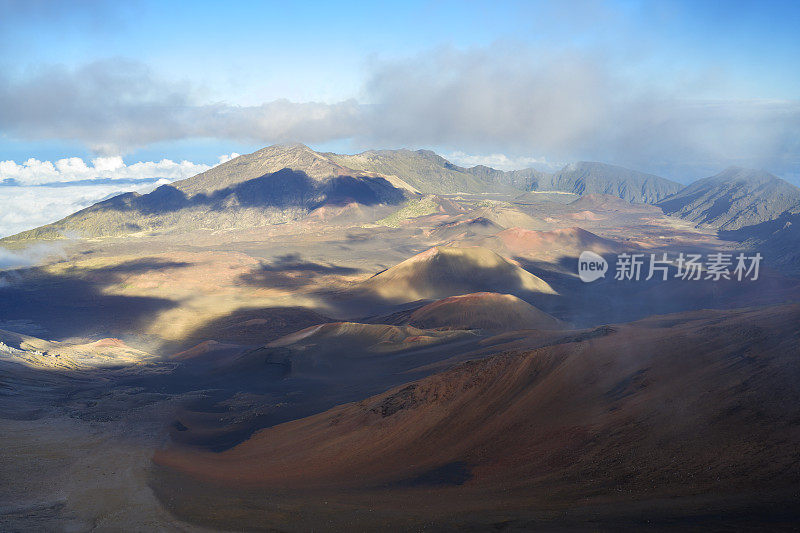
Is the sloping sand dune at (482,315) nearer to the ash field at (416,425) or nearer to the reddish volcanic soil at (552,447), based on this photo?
the ash field at (416,425)

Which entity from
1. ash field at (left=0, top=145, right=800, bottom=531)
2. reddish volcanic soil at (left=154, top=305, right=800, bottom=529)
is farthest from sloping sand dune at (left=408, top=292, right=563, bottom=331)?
reddish volcanic soil at (left=154, top=305, right=800, bottom=529)

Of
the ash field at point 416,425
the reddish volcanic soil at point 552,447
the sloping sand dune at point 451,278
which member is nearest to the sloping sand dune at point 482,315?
the ash field at point 416,425

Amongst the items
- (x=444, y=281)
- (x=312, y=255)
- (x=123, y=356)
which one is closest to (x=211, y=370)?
(x=123, y=356)

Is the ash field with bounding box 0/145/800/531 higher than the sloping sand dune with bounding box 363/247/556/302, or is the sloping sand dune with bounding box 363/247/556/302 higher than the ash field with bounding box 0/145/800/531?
the sloping sand dune with bounding box 363/247/556/302

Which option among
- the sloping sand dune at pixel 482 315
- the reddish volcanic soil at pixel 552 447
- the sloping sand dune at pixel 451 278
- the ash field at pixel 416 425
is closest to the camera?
the reddish volcanic soil at pixel 552 447

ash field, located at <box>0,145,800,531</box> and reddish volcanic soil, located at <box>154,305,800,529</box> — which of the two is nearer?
reddish volcanic soil, located at <box>154,305,800,529</box>

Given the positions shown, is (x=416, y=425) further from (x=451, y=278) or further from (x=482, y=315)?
(x=451, y=278)

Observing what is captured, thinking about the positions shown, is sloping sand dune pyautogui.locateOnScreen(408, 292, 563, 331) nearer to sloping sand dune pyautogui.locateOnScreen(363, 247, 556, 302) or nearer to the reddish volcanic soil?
sloping sand dune pyautogui.locateOnScreen(363, 247, 556, 302)

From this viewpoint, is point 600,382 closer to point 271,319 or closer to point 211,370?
point 211,370

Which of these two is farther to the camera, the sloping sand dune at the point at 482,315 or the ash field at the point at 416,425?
the sloping sand dune at the point at 482,315
